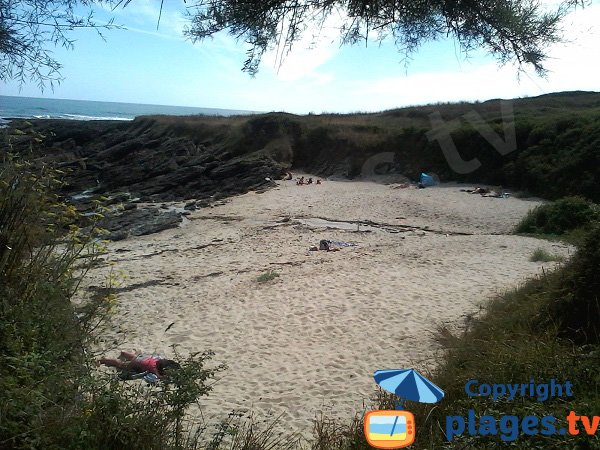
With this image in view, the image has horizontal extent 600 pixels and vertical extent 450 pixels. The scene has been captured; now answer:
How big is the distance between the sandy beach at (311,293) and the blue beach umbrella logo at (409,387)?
2.25 m

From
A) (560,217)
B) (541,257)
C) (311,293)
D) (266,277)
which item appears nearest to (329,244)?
(266,277)

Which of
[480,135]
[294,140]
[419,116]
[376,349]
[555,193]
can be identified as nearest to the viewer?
[376,349]

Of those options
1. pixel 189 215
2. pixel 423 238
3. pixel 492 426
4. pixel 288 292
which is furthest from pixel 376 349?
pixel 189 215

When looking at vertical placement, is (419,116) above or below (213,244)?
above

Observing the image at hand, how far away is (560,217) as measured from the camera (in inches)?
484

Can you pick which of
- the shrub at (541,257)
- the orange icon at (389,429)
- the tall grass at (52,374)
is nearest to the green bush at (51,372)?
the tall grass at (52,374)

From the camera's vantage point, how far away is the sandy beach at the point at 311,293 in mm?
5652

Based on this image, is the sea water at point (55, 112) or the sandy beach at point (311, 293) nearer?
the sandy beach at point (311, 293)

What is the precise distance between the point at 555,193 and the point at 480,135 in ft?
20.6

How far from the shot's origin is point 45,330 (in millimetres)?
3062

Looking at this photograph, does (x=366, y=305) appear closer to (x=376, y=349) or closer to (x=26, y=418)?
(x=376, y=349)

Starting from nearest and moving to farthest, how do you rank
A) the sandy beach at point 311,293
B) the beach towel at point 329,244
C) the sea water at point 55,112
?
the sandy beach at point 311,293
the beach towel at point 329,244
the sea water at point 55,112

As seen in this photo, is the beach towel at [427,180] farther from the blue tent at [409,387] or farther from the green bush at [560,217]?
the blue tent at [409,387]

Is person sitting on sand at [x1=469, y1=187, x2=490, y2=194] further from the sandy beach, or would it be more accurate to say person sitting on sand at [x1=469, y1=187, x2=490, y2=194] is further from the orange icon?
the orange icon
